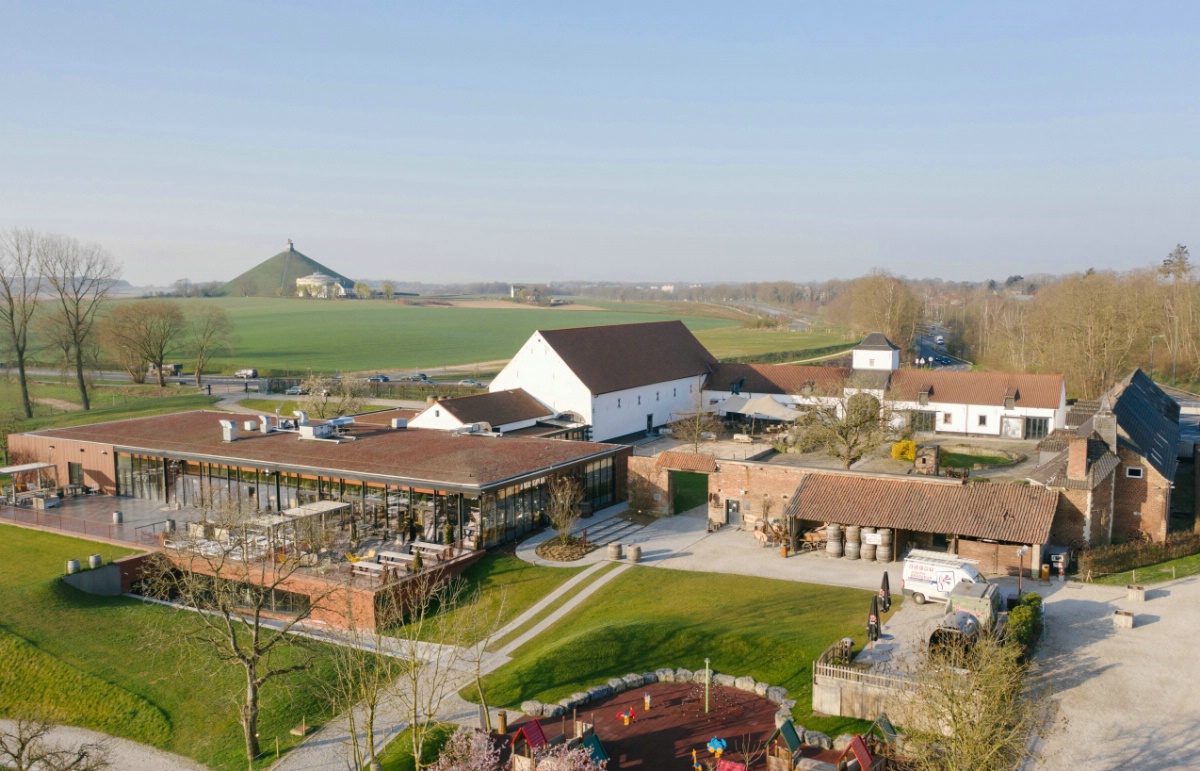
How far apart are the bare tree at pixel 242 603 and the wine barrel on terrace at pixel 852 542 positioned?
16708 mm

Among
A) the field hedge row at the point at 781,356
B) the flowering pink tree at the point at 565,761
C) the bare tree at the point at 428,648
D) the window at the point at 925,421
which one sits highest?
the field hedge row at the point at 781,356

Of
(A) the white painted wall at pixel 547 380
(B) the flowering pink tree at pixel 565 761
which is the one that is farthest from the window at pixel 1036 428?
(B) the flowering pink tree at pixel 565 761

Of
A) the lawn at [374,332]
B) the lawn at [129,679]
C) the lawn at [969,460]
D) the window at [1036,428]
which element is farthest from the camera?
the lawn at [374,332]

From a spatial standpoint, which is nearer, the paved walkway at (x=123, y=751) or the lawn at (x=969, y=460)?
the paved walkway at (x=123, y=751)

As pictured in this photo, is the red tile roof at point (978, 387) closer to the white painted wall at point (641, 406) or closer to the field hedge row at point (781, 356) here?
the white painted wall at point (641, 406)

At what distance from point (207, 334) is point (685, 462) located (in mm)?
58371

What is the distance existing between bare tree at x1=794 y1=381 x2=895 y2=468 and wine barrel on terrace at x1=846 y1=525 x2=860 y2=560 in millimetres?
8182

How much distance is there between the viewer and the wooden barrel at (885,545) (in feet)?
91.3

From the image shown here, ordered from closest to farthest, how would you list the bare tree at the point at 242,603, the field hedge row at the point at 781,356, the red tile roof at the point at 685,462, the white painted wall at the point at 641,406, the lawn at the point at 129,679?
the bare tree at the point at 242,603 < the lawn at the point at 129,679 < the red tile roof at the point at 685,462 < the white painted wall at the point at 641,406 < the field hedge row at the point at 781,356

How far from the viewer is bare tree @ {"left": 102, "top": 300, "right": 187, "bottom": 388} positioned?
7312 cm

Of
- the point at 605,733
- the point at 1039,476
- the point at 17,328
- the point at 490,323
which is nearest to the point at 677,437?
the point at 1039,476

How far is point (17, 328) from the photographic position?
209 ft

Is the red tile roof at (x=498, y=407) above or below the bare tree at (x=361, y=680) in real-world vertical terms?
above

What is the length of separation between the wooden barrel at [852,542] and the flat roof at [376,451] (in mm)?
10277
